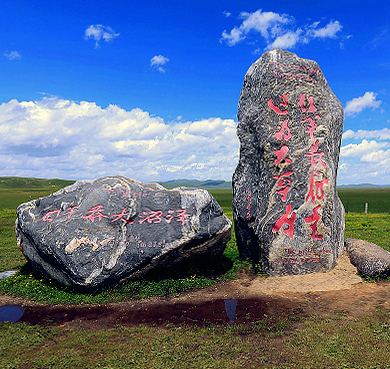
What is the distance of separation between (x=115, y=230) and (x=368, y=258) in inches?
364

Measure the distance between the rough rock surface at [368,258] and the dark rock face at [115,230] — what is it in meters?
5.15

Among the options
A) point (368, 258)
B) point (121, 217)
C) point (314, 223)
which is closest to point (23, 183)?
point (121, 217)

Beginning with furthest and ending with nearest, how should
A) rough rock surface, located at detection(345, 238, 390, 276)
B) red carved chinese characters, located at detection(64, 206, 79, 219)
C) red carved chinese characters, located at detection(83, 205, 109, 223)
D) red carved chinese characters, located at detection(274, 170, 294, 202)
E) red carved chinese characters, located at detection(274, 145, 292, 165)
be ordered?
red carved chinese characters, located at detection(274, 145, 292, 165), red carved chinese characters, located at detection(274, 170, 294, 202), red carved chinese characters, located at detection(64, 206, 79, 219), rough rock surface, located at detection(345, 238, 390, 276), red carved chinese characters, located at detection(83, 205, 109, 223)

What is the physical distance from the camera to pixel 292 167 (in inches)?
471

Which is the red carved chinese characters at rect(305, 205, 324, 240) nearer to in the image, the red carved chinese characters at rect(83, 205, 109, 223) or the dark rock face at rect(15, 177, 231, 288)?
the dark rock face at rect(15, 177, 231, 288)

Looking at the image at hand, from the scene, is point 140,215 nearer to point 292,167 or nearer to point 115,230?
point 115,230

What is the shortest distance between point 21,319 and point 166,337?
174 inches

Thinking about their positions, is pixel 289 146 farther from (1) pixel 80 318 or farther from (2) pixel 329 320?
(1) pixel 80 318

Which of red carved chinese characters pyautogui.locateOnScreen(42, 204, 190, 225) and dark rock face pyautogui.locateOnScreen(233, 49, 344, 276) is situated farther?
dark rock face pyautogui.locateOnScreen(233, 49, 344, 276)

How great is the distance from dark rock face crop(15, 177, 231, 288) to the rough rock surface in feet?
16.9

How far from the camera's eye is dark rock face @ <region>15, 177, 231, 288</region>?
1021cm

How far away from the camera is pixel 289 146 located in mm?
12055

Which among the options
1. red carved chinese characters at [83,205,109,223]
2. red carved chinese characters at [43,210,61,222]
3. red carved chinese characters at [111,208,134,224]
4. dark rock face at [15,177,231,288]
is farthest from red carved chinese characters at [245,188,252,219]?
red carved chinese characters at [43,210,61,222]

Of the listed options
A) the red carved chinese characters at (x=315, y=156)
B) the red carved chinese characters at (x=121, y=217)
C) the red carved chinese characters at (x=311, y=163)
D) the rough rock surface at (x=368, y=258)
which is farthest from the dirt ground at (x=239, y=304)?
the red carved chinese characters at (x=315, y=156)
